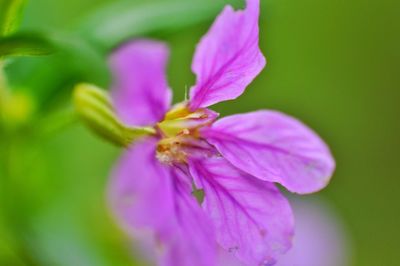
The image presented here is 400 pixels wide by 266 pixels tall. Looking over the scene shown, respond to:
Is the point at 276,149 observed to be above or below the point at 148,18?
below

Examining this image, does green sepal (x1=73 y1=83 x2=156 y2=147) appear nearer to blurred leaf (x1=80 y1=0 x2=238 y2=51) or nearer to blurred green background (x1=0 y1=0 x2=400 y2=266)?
blurred leaf (x1=80 y1=0 x2=238 y2=51)

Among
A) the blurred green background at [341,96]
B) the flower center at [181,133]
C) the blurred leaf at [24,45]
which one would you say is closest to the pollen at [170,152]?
the flower center at [181,133]

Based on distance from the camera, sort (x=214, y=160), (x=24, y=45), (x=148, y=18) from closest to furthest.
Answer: (x=24, y=45)
(x=214, y=160)
(x=148, y=18)

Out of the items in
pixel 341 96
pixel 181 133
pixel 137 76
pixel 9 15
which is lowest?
pixel 341 96

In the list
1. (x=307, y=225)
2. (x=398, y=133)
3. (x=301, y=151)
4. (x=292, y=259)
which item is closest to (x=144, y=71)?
(x=301, y=151)

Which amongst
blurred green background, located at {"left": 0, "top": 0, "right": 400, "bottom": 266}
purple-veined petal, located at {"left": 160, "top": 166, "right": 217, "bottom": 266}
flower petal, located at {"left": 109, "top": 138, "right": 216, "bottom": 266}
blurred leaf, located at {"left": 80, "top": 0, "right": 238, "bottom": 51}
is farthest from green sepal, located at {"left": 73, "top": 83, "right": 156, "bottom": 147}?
blurred green background, located at {"left": 0, "top": 0, "right": 400, "bottom": 266}

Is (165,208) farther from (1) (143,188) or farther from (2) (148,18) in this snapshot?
(2) (148,18)

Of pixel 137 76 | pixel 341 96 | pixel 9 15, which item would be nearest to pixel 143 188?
pixel 137 76

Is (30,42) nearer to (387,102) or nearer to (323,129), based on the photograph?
(323,129)
